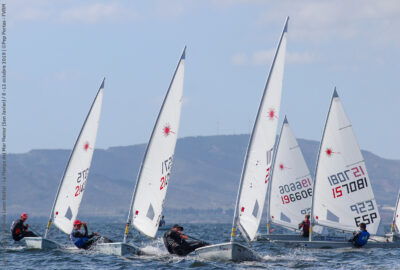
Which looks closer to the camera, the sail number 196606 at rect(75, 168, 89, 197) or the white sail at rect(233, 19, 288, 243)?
the white sail at rect(233, 19, 288, 243)

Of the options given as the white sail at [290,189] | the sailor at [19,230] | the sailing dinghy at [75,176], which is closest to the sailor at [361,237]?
the white sail at [290,189]

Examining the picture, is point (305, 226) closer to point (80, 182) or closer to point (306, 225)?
point (306, 225)

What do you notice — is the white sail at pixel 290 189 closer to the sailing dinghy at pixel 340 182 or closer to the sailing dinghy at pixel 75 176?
the sailing dinghy at pixel 340 182

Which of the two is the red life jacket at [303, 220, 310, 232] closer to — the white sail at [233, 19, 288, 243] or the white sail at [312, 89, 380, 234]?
the white sail at [312, 89, 380, 234]

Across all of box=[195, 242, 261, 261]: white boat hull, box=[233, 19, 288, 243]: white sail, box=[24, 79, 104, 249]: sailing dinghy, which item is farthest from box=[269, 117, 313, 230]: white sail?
box=[195, 242, 261, 261]: white boat hull

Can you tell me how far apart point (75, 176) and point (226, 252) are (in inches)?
404

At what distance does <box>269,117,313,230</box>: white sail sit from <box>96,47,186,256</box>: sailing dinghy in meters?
13.3

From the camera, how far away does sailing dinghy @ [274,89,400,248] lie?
3447cm

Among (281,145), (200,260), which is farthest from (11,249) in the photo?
(281,145)

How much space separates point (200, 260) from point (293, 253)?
7.18m

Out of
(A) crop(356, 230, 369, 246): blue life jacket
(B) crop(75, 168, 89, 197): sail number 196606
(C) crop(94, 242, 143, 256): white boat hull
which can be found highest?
(B) crop(75, 168, 89, 197): sail number 196606

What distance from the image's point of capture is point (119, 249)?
93.1 feet

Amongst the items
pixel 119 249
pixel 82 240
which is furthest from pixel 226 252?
pixel 82 240

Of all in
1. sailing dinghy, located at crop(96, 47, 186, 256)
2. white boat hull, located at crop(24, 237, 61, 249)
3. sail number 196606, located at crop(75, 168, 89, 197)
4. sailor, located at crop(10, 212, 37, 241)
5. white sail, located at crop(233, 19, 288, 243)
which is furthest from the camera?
sailor, located at crop(10, 212, 37, 241)
